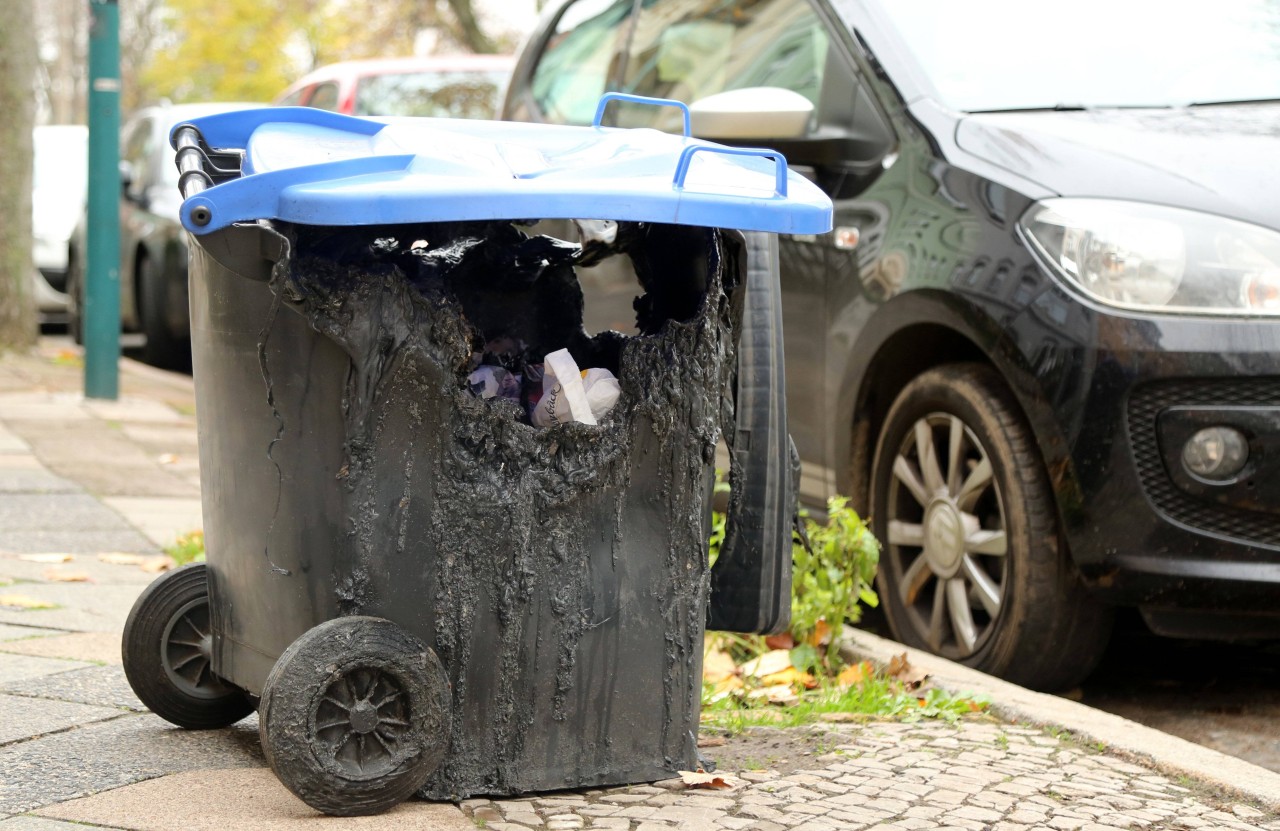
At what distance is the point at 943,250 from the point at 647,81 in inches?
73.7

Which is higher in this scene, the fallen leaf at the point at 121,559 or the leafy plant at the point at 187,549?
the leafy plant at the point at 187,549

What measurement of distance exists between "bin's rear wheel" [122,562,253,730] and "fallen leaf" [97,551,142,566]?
1917 millimetres

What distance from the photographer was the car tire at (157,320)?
1067 centimetres

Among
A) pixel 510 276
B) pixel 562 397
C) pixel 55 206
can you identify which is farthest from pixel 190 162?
pixel 55 206

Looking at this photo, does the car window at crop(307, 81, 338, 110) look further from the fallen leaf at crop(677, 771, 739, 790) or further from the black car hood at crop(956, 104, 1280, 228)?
the fallen leaf at crop(677, 771, 739, 790)

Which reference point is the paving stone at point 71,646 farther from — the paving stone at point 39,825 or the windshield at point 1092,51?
the windshield at point 1092,51

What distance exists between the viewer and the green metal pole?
872cm

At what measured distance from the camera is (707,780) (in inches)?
112

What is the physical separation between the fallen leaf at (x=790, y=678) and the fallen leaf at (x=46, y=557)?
238cm

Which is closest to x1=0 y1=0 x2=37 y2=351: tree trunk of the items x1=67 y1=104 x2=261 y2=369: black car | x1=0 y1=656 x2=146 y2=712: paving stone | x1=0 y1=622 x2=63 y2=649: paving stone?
x1=67 y1=104 x2=261 y2=369: black car

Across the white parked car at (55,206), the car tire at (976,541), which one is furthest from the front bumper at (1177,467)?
the white parked car at (55,206)

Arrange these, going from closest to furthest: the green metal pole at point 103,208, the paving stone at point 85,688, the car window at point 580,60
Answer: the paving stone at point 85,688 → the car window at point 580,60 → the green metal pole at point 103,208

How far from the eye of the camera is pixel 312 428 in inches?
104

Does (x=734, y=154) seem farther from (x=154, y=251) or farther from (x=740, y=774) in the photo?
(x=154, y=251)
